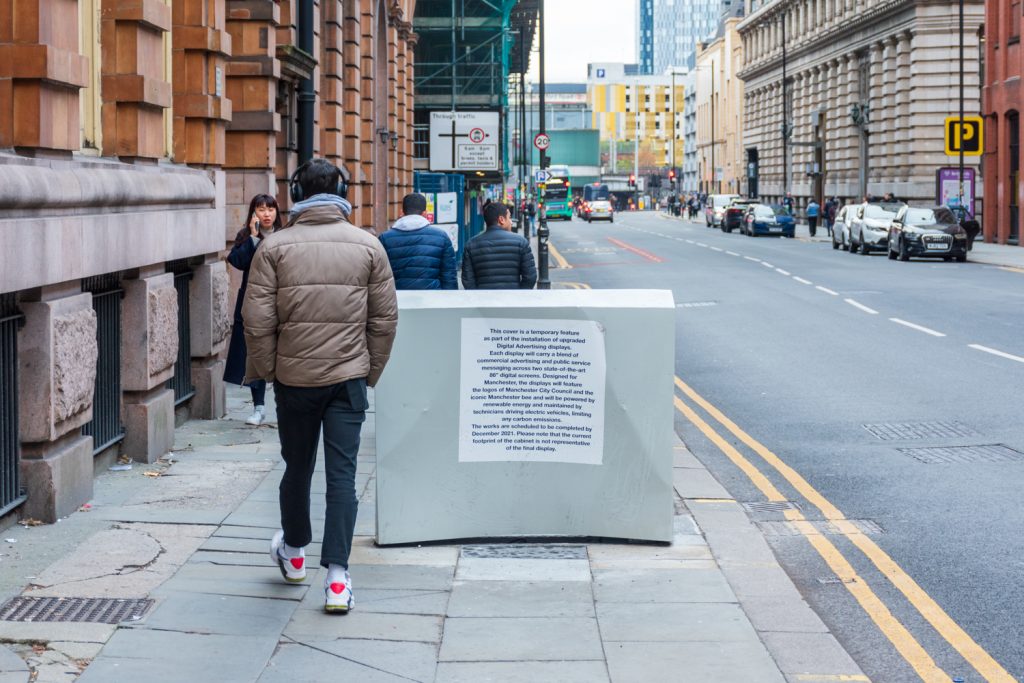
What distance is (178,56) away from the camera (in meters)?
12.5

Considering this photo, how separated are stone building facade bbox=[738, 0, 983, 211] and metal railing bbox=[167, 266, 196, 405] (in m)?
56.1

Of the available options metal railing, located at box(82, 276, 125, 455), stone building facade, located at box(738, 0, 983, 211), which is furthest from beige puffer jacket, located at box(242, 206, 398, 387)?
stone building facade, located at box(738, 0, 983, 211)

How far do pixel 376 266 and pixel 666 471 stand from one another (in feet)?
6.78

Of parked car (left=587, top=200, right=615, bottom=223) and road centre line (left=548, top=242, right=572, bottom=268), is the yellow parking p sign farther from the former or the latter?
parked car (left=587, top=200, right=615, bottom=223)

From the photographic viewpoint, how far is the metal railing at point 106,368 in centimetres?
943

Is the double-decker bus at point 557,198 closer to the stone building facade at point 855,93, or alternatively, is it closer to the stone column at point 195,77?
the stone building facade at point 855,93

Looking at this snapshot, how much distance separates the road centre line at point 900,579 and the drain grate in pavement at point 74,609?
3257mm

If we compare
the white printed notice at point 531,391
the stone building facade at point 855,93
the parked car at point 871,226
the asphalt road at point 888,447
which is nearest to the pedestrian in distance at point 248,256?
the asphalt road at point 888,447

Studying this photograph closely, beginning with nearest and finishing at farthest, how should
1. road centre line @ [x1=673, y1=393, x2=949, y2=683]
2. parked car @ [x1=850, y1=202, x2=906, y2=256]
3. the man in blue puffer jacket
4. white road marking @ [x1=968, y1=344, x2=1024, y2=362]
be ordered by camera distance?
road centre line @ [x1=673, y1=393, x2=949, y2=683] → the man in blue puffer jacket → white road marking @ [x1=968, y1=344, x2=1024, y2=362] → parked car @ [x1=850, y1=202, x2=906, y2=256]

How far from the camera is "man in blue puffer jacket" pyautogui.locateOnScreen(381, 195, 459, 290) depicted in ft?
35.4

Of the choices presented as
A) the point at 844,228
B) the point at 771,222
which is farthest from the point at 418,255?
the point at 771,222

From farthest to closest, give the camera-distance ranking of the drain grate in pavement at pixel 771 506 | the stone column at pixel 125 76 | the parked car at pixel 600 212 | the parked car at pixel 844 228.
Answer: the parked car at pixel 600 212, the parked car at pixel 844 228, the stone column at pixel 125 76, the drain grate in pavement at pixel 771 506

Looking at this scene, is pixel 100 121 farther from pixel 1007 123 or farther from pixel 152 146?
pixel 1007 123

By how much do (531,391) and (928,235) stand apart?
36018mm
